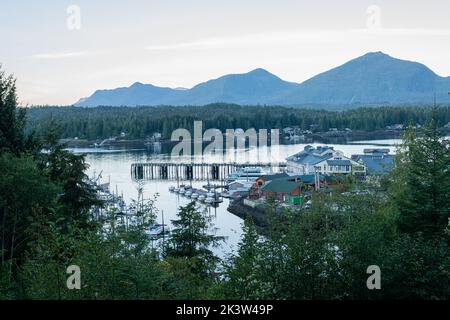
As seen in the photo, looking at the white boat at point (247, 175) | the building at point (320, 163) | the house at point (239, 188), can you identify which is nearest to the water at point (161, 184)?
the house at point (239, 188)

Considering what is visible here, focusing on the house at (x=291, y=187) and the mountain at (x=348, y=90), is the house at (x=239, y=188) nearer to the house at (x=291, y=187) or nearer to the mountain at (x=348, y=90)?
the house at (x=291, y=187)

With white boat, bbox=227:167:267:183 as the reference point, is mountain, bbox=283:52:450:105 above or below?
above

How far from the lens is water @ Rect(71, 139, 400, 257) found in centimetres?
1519

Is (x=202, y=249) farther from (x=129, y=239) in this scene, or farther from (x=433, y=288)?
(x=433, y=288)

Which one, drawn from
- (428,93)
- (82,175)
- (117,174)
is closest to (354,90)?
(428,93)

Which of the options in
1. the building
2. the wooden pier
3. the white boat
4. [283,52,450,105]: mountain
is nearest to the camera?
the building

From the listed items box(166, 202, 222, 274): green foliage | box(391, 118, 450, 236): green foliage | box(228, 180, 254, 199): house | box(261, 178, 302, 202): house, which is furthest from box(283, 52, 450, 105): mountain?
box(391, 118, 450, 236): green foliage

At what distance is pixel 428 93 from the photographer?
13862 cm

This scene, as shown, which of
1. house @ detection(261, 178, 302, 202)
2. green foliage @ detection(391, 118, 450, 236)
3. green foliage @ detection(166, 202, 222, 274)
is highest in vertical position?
green foliage @ detection(391, 118, 450, 236)

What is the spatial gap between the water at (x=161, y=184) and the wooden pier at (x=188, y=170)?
91cm

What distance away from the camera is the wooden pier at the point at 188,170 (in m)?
28.6

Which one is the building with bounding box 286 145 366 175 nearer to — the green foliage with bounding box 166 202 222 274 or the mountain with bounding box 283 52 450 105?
the green foliage with bounding box 166 202 222 274

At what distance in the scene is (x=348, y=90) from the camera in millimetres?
139125

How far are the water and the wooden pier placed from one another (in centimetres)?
91
